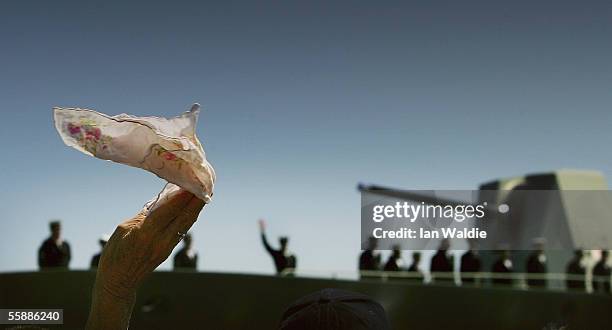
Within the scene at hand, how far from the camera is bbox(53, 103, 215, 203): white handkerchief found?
4.76 feet

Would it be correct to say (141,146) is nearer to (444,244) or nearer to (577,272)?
(444,244)

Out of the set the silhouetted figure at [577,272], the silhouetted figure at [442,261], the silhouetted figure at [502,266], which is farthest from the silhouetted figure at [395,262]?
the silhouetted figure at [577,272]

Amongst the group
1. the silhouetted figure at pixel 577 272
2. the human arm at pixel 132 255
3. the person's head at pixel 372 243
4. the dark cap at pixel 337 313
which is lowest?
the silhouetted figure at pixel 577 272

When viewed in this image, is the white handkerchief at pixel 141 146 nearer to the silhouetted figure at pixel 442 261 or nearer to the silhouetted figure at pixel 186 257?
the silhouetted figure at pixel 186 257

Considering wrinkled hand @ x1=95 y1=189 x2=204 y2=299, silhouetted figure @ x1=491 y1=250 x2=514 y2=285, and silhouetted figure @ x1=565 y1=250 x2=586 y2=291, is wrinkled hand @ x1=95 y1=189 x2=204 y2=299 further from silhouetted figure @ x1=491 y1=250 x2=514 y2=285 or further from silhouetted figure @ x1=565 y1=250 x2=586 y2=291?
silhouetted figure @ x1=491 y1=250 x2=514 y2=285

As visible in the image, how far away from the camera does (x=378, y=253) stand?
16047 millimetres

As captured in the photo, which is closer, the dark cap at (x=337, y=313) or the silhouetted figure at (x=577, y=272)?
the dark cap at (x=337, y=313)

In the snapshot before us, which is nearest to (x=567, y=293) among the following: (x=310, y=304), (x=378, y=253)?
(x=378, y=253)

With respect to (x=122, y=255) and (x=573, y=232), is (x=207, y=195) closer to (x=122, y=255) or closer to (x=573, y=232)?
(x=122, y=255)

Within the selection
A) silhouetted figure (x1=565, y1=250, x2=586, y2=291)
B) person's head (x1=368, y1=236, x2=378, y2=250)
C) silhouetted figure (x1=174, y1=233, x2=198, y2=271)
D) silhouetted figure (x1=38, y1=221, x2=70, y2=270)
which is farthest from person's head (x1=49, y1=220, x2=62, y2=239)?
silhouetted figure (x1=565, y1=250, x2=586, y2=291)

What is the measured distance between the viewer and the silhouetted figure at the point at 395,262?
16.3 meters

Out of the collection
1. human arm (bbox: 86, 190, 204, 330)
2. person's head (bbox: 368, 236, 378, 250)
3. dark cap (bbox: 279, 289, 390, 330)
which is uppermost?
person's head (bbox: 368, 236, 378, 250)

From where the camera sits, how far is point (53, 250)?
13219 millimetres

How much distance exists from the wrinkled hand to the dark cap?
0.24 meters
